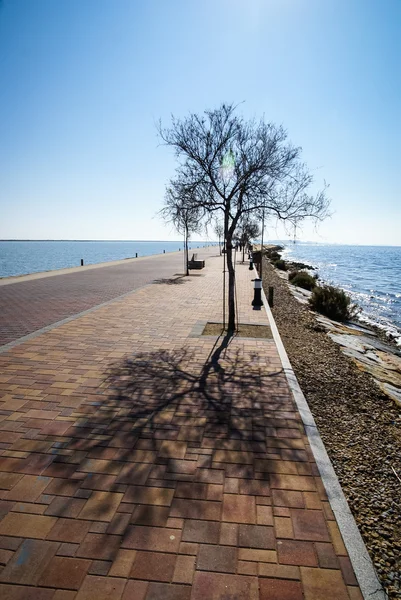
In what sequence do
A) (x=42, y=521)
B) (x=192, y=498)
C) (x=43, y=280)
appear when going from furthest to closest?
(x=43, y=280)
(x=192, y=498)
(x=42, y=521)

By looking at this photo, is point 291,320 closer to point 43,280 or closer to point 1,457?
point 1,457

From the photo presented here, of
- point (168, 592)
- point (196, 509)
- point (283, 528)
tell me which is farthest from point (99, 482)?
point (283, 528)

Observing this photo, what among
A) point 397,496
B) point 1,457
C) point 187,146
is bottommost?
point 397,496

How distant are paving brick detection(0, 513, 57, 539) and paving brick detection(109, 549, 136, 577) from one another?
0.60 metres

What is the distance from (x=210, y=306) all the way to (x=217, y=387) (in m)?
6.16

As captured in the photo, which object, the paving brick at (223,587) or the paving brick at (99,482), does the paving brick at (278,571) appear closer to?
the paving brick at (223,587)

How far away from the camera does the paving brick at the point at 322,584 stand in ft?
6.63

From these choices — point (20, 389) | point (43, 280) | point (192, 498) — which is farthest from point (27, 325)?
point (43, 280)

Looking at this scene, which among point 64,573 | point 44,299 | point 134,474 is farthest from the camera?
point 44,299

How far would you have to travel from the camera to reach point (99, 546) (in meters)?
2.31

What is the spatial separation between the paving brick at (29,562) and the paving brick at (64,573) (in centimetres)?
5

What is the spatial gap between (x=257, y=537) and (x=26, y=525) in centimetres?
173

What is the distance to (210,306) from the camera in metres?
10.9

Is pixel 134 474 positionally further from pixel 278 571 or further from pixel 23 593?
pixel 278 571
